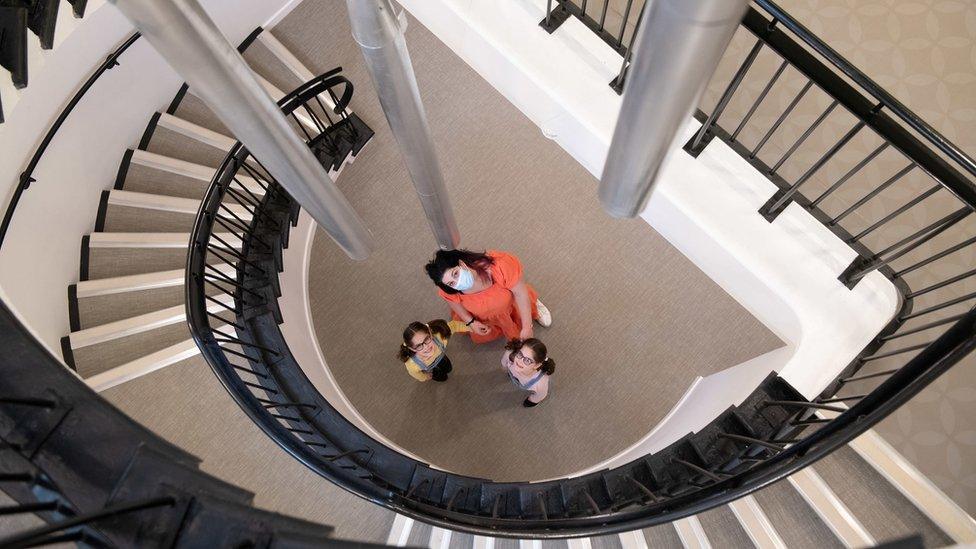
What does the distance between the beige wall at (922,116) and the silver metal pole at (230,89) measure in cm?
370

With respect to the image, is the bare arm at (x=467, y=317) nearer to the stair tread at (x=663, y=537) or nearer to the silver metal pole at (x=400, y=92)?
the silver metal pole at (x=400, y=92)

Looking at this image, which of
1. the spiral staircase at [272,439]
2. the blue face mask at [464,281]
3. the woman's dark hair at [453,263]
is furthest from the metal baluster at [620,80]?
the blue face mask at [464,281]

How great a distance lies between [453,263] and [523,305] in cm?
78

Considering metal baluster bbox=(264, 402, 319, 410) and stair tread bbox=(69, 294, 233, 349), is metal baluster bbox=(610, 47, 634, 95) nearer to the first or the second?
metal baluster bbox=(264, 402, 319, 410)

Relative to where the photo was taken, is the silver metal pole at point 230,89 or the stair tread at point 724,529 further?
the stair tread at point 724,529

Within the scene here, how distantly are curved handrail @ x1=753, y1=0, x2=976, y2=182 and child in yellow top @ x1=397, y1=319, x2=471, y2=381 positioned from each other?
2.76 m

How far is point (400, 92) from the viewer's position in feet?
10.2

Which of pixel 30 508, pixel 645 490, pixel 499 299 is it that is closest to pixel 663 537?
pixel 645 490

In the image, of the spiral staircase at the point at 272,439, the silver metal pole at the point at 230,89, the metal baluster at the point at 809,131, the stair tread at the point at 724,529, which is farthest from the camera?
the stair tread at the point at 724,529

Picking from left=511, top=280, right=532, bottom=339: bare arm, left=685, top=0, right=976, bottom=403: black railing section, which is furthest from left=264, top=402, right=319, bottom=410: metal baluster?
left=685, top=0, right=976, bottom=403: black railing section

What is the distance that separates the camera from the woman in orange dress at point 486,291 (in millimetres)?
3713

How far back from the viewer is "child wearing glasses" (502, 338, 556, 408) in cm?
409

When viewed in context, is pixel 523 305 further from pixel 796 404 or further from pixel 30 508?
pixel 30 508

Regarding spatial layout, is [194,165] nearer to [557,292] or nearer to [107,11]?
[107,11]
